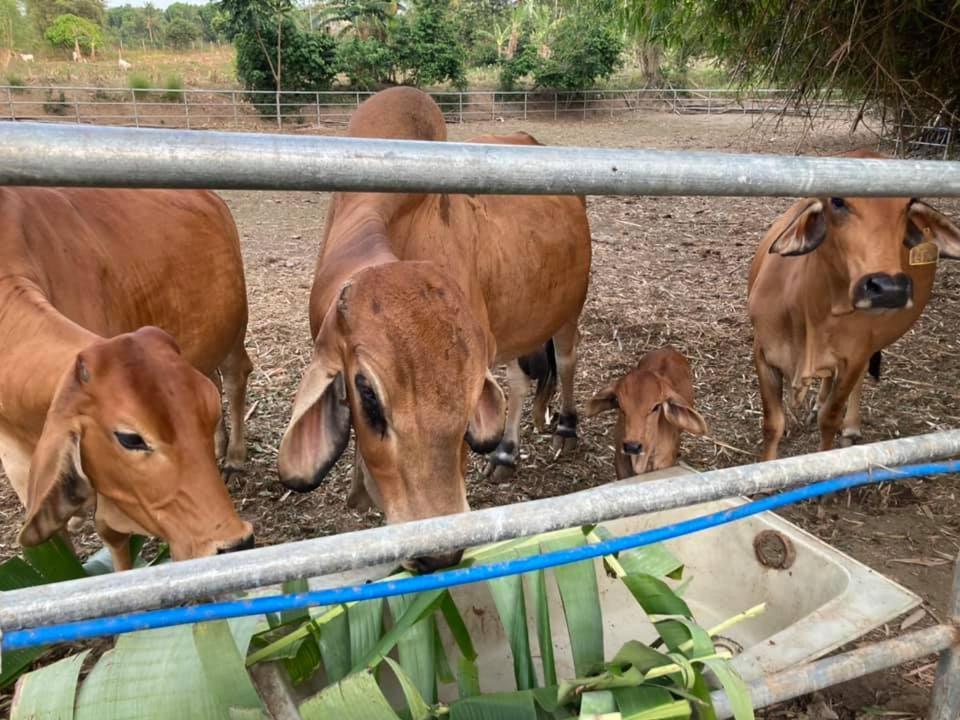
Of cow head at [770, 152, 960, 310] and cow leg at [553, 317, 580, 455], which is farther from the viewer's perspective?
cow leg at [553, 317, 580, 455]

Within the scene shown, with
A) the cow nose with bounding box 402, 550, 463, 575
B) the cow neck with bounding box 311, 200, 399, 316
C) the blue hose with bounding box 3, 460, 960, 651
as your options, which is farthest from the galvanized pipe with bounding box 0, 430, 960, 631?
the cow neck with bounding box 311, 200, 399, 316

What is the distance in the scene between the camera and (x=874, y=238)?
3057 mm

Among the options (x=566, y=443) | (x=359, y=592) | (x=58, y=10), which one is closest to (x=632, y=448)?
(x=566, y=443)

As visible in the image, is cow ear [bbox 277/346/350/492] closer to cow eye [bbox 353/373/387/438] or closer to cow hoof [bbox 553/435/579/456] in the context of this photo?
cow eye [bbox 353/373/387/438]

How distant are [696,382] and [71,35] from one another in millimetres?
34742

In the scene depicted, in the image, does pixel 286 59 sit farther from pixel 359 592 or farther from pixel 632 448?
pixel 359 592

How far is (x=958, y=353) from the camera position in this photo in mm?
5324

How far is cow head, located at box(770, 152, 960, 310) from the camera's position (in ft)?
9.80

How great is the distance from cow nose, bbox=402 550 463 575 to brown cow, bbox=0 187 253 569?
48cm

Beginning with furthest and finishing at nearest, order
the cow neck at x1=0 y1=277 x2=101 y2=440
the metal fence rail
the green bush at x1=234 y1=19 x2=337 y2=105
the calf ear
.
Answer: the green bush at x1=234 y1=19 x2=337 y2=105 → the metal fence rail → the calf ear → the cow neck at x1=0 y1=277 x2=101 y2=440

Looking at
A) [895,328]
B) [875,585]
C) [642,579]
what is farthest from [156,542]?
[895,328]

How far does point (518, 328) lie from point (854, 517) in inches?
67.4

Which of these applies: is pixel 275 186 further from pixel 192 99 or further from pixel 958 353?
pixel 192 99

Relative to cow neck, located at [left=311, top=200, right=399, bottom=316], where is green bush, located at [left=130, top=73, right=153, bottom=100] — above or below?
above
